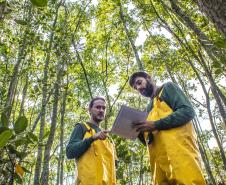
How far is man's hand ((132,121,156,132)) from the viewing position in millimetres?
2275

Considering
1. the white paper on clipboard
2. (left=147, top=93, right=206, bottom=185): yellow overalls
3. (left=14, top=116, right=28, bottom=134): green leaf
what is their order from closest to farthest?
(left=14, top=116, right=28, bottom=134): green leaf → (left=147, top=93, right=206, bottom=185): yellow overalls → the white paper on clipboard

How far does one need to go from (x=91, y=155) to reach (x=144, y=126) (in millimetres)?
599

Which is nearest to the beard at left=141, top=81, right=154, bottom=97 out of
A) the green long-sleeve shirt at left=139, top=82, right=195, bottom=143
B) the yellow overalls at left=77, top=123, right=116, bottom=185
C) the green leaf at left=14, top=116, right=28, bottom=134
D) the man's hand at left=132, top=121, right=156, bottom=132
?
the green long-sleeve shirt at left=139, top=82, right=195, bottom=143

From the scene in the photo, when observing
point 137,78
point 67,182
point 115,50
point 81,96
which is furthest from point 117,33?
point 67,182

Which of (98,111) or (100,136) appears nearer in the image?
(100,136)

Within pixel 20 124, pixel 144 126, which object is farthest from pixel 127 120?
pixel 20 124

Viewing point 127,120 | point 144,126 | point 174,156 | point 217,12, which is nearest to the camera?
point 217,12

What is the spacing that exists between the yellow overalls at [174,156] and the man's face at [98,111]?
2.40 feet

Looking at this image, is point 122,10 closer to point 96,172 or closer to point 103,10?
point 103,10

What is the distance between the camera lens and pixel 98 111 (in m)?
3.02

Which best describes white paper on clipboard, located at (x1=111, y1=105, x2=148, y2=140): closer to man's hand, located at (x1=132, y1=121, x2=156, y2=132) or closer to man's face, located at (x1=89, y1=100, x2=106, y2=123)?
man's hand, located at (x1=132, y1=121, x2=156, y2=132)

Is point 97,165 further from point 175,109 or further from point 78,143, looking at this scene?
point 175,109

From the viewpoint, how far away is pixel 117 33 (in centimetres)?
1277

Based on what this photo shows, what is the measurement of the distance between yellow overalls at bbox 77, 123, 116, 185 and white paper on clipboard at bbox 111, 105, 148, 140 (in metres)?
0.28
